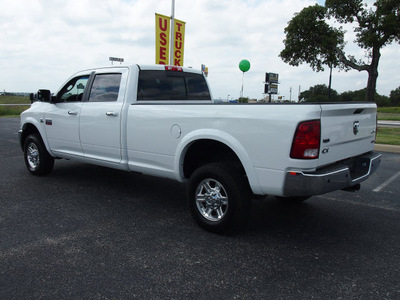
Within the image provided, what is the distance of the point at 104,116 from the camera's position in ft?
15.8

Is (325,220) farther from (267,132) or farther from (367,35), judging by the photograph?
(367,35)

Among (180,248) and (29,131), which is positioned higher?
(29,131)

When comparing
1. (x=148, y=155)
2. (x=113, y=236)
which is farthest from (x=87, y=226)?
(x=148, y=155)

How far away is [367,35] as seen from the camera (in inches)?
773

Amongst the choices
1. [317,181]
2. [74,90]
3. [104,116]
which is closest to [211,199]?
[317,181]

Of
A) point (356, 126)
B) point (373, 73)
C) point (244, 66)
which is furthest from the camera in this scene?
point (373, 73)

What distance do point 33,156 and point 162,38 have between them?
36.1ft

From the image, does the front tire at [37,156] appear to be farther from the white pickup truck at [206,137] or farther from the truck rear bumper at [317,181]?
the truck rear bumper at [317,181]

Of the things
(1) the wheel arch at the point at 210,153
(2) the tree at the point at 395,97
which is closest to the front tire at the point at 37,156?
(1) the wheel arch at the point at 210,153

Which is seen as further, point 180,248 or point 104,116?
point 104,116

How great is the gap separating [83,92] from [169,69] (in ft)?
4.49

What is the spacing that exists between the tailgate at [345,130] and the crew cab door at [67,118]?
11.9 feet

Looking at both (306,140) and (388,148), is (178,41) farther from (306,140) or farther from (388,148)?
(306,140)

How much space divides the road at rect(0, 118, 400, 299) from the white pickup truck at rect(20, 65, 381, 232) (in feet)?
1.60
